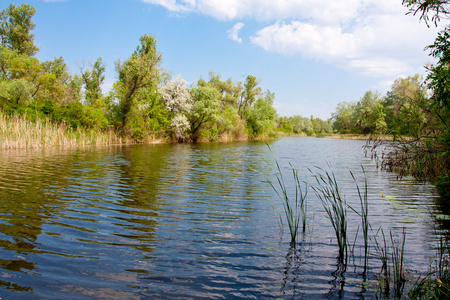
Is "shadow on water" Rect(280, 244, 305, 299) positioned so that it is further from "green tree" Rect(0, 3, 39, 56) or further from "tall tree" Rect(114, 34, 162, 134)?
"green tree" Rect(0, 3, 39, 56)

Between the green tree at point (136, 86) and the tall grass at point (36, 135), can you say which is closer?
the tall grass at point (36, 135)

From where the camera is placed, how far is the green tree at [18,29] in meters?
51.2

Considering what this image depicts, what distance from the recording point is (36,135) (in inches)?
938

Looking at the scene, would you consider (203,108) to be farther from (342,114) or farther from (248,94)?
(342,114)

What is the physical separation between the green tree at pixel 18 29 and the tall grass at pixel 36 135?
108ft

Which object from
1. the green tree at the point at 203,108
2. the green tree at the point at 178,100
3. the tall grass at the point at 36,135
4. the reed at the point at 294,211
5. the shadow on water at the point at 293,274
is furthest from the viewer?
the green tree at the point at 203,108

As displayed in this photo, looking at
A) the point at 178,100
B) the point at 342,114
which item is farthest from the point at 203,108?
the point at 342,114

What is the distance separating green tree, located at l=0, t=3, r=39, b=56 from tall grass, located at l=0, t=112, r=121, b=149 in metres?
32.9

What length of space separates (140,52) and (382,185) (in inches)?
1423

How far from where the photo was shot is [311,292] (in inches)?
143

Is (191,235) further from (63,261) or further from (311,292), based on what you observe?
(311,292)

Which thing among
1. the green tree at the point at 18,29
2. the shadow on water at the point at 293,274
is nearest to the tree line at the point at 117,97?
the green tree at the point at 18,29

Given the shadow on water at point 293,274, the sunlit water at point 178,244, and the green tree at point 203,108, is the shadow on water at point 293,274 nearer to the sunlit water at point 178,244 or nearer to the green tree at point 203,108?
the sunlit water at point 178,244

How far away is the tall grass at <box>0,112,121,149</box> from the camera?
21453mm
